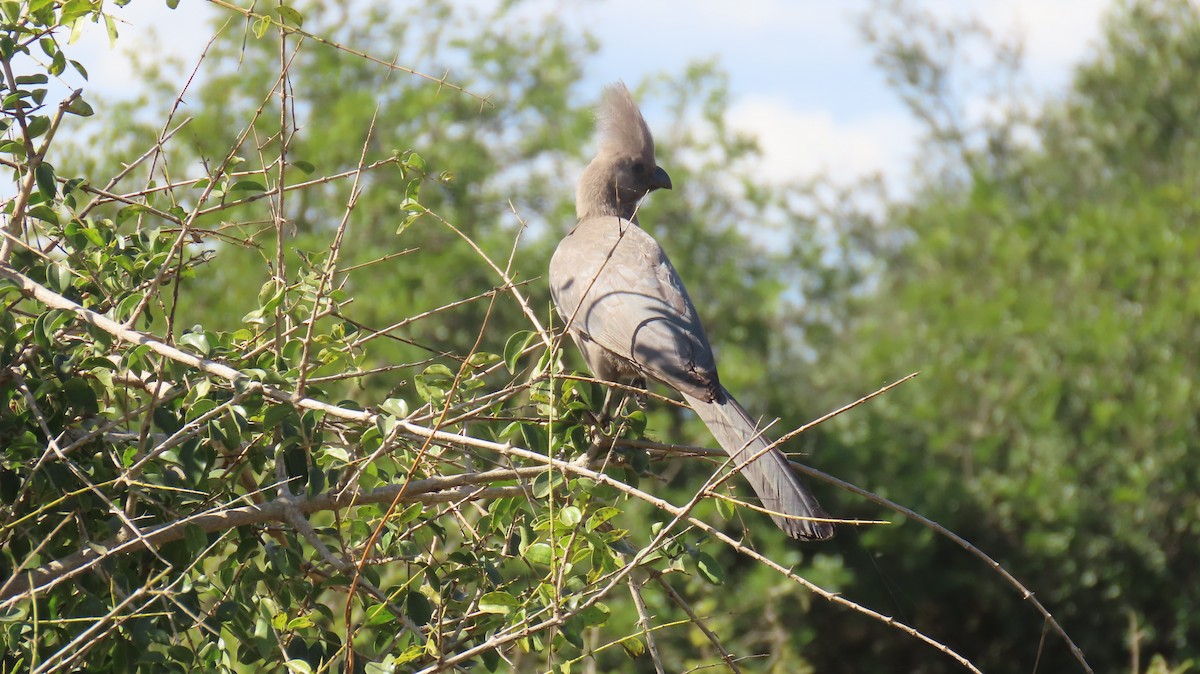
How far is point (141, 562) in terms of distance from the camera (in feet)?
8.93

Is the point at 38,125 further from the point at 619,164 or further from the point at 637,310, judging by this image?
the point at 619,164

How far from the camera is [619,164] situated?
5.56 m

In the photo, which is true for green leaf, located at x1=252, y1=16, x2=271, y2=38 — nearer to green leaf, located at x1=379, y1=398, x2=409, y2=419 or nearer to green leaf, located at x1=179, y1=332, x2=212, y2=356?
green leaf, located at x1=179, y1=332, x2=212, y2=356

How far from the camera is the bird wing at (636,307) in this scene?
4.03 meters

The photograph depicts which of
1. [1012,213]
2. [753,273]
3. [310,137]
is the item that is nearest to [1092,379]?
[753,273]

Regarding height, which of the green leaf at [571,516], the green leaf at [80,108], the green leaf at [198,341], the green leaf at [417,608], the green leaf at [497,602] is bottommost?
the green leaf at [417,608]

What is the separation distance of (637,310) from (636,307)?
0.6 inches

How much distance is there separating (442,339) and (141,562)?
24.8 feet

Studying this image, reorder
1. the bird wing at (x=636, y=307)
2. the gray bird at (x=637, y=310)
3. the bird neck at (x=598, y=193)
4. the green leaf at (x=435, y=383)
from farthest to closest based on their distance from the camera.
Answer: the bird neck at (x=598, y=193) → the bird wing at (x=636, y=307) → the gray bird at (x=637, y=310) → the green leaf at (x=435, y=383)

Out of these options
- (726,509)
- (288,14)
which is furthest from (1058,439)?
(288,14)

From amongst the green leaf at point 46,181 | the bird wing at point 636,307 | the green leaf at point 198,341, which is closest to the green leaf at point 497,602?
the green leaf at point 198,341

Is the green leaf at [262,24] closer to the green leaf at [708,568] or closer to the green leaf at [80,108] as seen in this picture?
the green leaf at [80,108]

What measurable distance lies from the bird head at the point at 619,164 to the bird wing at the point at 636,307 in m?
0.50

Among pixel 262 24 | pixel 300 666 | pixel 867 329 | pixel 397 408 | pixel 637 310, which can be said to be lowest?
pixel 867 329
